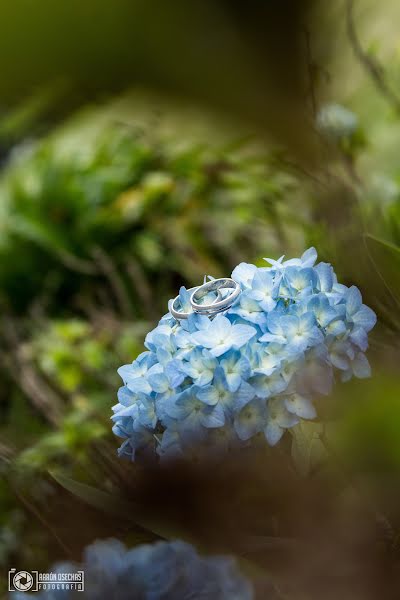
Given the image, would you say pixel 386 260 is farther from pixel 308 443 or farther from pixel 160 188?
pixel 160 188

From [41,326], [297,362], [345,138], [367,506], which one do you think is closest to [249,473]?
[367,506]

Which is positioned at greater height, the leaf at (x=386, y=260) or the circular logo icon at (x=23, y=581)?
the leaf at (x=386, y=260)

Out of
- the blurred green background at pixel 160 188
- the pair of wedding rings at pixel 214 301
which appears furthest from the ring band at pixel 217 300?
the blurred green background at pixel 160 188

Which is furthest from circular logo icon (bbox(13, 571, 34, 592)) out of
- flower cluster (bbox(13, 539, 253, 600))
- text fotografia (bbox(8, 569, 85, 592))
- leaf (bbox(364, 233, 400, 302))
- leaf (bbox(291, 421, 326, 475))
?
leaf (bbox(364, 233, 400, 302))

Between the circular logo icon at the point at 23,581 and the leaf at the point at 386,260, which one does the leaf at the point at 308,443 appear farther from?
the circular logo icon at the point at 23,581

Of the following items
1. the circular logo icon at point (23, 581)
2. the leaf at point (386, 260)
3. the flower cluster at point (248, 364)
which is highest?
the leaf at point (386, 260)

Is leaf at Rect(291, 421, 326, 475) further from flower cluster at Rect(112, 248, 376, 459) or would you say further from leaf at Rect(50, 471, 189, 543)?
leaf at Rect(50, 471, 189, 543)

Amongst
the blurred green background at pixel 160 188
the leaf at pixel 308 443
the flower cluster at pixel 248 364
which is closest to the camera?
the blurred green background at pixel 160 188
